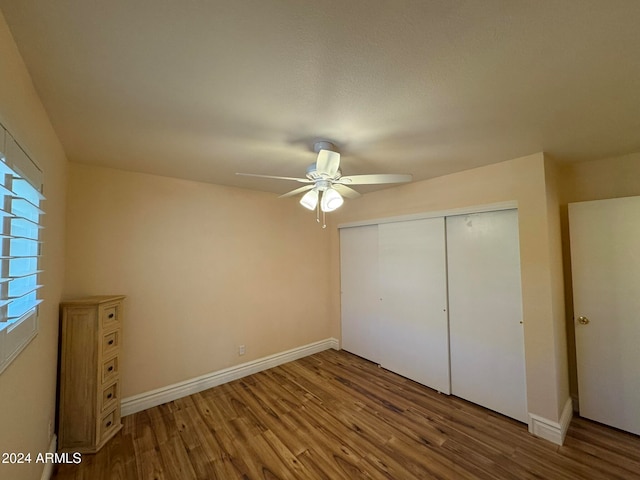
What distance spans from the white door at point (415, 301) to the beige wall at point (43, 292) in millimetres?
3179

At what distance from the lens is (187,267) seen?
9.52 feet

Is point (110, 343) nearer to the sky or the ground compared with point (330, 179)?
nearer to the ground

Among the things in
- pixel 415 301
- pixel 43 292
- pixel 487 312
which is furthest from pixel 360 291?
pixel 43 292

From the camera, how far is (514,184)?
2.34 metres

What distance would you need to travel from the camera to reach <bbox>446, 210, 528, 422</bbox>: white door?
93.4 inches

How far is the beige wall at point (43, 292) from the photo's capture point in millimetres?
1068

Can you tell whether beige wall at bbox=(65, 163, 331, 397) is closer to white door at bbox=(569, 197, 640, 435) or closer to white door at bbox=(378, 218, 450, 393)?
white door at bbox=(378, 218, 450, 393)

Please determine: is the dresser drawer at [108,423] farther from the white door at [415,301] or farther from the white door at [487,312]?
the white door at [487,312]

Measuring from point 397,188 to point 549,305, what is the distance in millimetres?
1913

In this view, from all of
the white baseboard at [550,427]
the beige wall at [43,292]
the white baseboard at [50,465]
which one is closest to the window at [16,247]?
the beige wall at [43,292]

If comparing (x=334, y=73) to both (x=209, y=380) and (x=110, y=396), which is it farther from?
(x=209, y=380)

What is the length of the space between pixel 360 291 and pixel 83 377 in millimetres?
3050

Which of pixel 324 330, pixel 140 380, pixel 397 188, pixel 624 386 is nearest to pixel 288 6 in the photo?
pixel 397 188

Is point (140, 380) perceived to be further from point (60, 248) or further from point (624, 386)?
point (624, 386)
